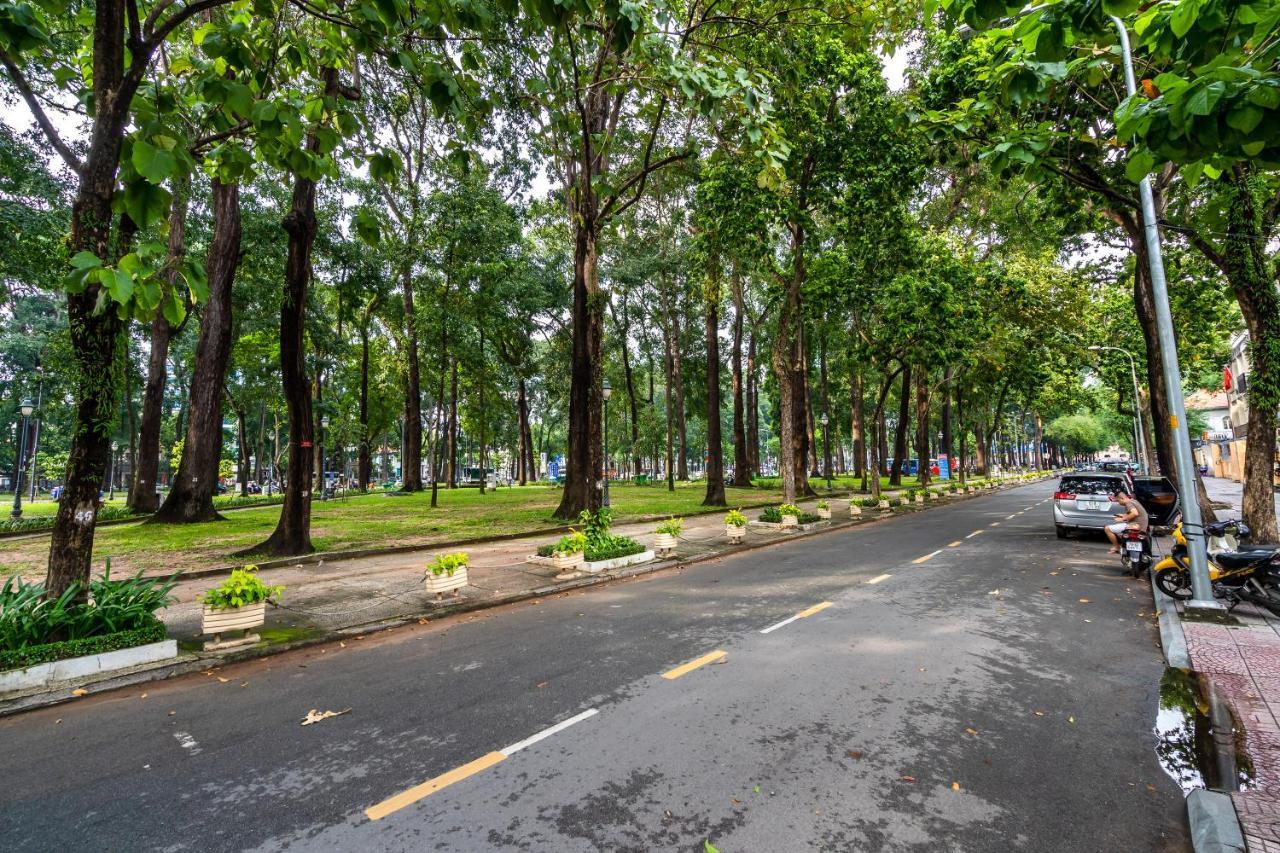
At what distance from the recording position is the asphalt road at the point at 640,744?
122 inches

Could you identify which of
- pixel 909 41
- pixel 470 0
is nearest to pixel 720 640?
pixel 470 0

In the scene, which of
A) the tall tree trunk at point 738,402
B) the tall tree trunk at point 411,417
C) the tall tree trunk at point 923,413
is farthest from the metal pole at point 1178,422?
the tall tree trunk at point 411,417

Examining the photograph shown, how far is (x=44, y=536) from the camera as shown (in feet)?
54.5

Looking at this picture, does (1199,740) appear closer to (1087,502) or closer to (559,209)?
(1087,502)

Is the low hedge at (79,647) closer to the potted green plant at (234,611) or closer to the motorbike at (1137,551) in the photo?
the potted green plant at (234,611)

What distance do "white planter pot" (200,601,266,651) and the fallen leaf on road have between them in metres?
2.48

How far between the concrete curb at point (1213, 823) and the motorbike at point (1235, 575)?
5.65 metres

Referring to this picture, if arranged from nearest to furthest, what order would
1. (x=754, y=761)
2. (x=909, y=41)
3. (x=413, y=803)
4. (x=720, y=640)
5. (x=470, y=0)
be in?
(x=413, y=803)
(x=754, y=761)
(x=470, y=0)
(x=720, y=640)
(x=909, y=41)

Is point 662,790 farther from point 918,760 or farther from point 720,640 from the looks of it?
point 720,640

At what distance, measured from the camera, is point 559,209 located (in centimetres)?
2342

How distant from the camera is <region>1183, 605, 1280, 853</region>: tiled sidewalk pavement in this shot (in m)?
3.04

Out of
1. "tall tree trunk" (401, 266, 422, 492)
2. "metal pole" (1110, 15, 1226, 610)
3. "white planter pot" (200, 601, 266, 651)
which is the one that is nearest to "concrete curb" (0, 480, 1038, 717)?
"white planter pot" (200, 601, 266, 651)

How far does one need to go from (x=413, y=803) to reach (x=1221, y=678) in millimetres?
6680

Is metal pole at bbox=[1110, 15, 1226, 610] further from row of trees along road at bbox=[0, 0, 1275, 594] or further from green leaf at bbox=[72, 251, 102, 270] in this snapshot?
green leaf at bbox=[72, 251, 102, 270]
